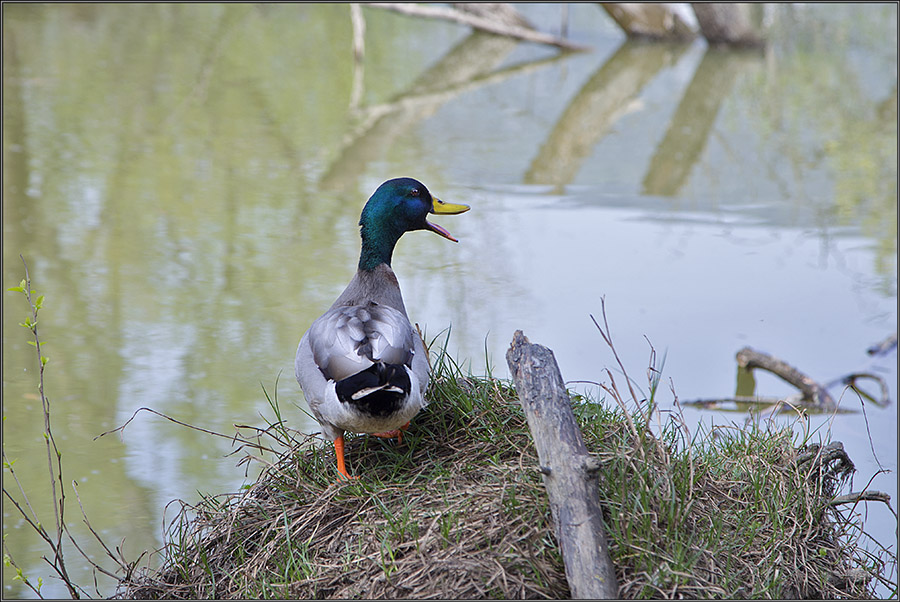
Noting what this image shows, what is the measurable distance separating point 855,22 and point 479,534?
19837 millimetres

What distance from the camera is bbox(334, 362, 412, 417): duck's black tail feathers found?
252 centimetres

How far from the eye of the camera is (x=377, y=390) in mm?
2504

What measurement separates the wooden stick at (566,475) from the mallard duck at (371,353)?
0.34 m

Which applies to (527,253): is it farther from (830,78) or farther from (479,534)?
(830,78)

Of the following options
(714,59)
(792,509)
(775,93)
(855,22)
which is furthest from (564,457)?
(855,22)

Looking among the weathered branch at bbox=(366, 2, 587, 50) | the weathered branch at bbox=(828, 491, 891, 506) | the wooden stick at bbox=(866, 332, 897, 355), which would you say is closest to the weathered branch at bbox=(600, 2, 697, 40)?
the weathered branch at bbox=(366, 2, 587, 50)

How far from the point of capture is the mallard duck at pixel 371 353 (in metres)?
2.56

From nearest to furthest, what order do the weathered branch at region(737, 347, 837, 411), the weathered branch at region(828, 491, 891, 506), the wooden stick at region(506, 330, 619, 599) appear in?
the wooden stick at region(506, 330, 619, 599), the weathered branch at region(828, 491, 891, 506), the weathered branch at region(737, 347, 837, 411)

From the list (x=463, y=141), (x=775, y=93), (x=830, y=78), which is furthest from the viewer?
(x=830, y=78)

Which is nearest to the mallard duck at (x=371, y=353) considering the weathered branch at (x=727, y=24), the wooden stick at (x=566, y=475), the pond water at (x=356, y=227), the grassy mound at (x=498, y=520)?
the grassy mound at (x=498, y=520)

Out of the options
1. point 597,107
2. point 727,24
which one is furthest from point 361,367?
point 727,24

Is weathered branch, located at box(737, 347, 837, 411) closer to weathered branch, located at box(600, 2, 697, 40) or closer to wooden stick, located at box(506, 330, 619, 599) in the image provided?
wooden stick, located at box(506, 330, 619, 599)

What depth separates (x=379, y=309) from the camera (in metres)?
3.03

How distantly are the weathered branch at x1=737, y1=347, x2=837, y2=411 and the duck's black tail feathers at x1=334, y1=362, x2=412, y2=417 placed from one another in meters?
2.99
